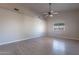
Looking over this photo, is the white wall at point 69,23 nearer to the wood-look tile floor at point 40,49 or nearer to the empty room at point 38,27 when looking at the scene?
the empty room at point 38,27

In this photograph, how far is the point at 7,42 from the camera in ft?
20.9

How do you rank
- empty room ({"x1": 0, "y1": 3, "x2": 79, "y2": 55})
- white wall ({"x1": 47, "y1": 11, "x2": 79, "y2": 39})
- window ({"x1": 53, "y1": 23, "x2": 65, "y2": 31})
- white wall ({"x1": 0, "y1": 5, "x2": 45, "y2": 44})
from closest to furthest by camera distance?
empty room ({"x1": 0, "y1": 3, "x2": 79, "y2": 55}) < white wall ({"x1": 0, "y1": 5, "x2": 45, "y2": 44}) < white wall ({"x1": 47, "y1": 11, "x2": 79, "y2": 39}) < window ({"x1": 53, "y1": 23, "x2": 65, "y2": 31})

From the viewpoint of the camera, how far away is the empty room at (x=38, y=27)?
5.69m

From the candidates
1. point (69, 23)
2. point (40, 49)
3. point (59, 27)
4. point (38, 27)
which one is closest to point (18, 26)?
point (38, 27)

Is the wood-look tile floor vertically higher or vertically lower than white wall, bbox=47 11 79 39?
lower

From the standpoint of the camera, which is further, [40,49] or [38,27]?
[38,27]

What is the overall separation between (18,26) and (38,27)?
320 cm

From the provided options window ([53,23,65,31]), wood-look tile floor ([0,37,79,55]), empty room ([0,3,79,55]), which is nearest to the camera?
wood-look tile floor ([0,37,79,55])

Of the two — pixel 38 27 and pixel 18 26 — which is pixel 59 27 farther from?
pixel 18 26

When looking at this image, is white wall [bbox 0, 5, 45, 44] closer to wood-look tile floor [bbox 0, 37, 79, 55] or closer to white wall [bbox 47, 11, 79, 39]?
wood-look tile floor [bbox 0, 37, 79, 55]

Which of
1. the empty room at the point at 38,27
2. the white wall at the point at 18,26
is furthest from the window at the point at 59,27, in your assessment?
the white wall at the point at 18,26

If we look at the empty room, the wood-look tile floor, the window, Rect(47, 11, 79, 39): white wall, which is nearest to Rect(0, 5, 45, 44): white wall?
the empty room

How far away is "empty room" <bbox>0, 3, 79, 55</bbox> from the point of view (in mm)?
5686

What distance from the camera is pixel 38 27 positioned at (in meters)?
10.1
